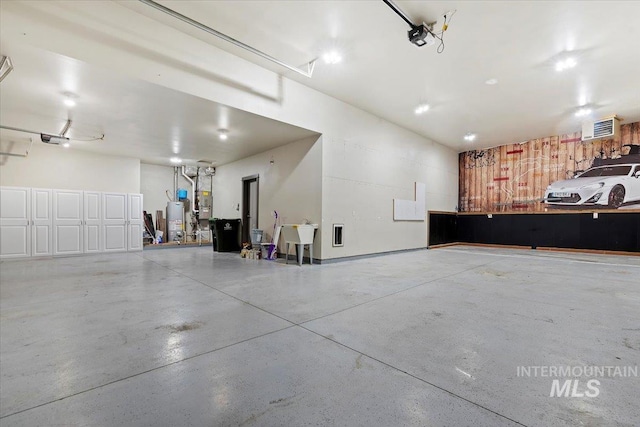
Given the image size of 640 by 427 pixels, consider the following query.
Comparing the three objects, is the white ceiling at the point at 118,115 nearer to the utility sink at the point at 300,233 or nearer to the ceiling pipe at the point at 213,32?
the ceiling pipe at the point at 213,32

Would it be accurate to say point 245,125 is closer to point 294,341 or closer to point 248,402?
point 294,341

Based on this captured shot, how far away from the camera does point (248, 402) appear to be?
138 cm

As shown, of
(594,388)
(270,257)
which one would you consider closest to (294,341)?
(594,388)

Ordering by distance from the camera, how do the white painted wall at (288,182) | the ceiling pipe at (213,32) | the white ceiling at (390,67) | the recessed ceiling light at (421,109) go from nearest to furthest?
1. the ceiling pipe at (213,32)
2. the white ceiling at (390,67)
3. the white painted wall at (288,182)
4. the recessed ceiling light at (421,109)

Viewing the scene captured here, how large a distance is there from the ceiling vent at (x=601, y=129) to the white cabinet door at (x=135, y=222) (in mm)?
12718

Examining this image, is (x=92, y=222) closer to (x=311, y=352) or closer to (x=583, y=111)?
(x=311, y=352)

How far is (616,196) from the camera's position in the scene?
294 inches

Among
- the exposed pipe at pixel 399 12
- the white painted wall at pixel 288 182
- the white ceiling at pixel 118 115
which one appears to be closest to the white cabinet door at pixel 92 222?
the white ceiling at pixel 118 115

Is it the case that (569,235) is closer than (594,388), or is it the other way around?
(594,388)

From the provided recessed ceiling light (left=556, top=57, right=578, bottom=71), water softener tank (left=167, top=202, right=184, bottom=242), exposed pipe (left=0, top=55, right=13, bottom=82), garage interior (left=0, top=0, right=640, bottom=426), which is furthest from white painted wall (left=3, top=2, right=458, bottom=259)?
water softener tank (left=167, top=202, right=184, bottom=242)

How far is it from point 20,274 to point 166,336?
4632 mm

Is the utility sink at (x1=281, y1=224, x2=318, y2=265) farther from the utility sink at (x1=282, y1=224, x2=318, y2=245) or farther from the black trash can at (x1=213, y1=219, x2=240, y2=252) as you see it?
the black trash can at (x1=213, y1=219, x2=240, y2=252)

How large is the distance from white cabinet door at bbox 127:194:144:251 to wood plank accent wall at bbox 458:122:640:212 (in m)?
11.0

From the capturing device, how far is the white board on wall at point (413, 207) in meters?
7.42
